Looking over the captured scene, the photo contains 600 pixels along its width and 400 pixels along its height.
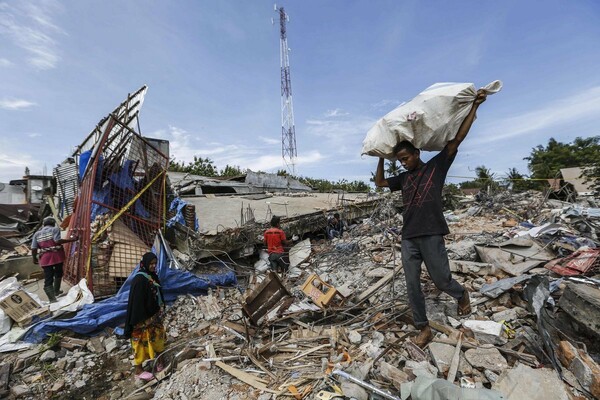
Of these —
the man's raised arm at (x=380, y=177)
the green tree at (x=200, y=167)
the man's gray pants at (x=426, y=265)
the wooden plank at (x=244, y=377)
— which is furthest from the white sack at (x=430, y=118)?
the green tree at (x=200, y=167)

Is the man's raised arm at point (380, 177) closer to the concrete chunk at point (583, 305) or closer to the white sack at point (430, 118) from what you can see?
the white sack at point (430, 118)

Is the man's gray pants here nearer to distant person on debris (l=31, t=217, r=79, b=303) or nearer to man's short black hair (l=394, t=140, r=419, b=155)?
man's short black hair (l=394, t=140, r=419, b=155)

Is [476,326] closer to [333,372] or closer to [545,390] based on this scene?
[545,390]

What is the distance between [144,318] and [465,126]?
12.7 ft

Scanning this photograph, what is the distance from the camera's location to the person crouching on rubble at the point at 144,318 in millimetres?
3258

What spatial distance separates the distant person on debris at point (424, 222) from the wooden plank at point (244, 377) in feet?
4.43

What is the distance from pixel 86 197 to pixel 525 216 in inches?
448

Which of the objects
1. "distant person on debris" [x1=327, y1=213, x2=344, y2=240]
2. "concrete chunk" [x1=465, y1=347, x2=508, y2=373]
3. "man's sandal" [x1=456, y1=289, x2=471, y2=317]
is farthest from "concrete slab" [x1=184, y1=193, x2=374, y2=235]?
"concrete chunk" [x1=465, y1=347, x2=508, y2=373]

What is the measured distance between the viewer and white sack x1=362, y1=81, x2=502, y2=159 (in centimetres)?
222

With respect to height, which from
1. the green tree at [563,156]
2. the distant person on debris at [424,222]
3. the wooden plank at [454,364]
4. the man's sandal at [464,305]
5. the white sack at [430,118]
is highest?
the green tree at [563,156]

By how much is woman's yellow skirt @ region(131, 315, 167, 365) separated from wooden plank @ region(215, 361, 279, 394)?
3.82 ft

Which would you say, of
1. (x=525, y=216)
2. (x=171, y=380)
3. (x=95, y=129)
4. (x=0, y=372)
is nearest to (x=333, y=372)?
(x=171, y=380)

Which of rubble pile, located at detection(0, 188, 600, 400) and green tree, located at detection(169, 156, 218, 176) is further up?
green tree, located at detection(169, 156, 218, 176)

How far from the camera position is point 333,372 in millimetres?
2154
